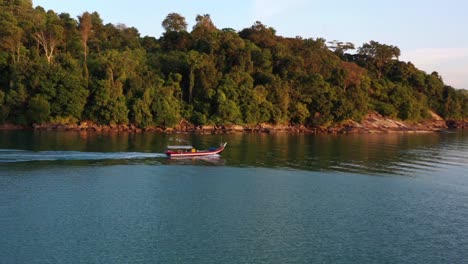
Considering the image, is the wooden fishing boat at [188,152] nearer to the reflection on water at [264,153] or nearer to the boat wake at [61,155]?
the reflection on water at [264,153]

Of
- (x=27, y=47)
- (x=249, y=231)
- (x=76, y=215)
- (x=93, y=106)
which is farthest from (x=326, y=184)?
(x=27, y=47)

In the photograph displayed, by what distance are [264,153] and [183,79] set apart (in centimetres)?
5472

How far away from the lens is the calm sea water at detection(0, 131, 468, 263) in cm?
2533

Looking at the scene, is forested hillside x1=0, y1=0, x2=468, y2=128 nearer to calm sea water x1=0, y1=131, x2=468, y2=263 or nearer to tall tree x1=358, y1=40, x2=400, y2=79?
tall tree x1=358, y1=40, x2=400, y2=79

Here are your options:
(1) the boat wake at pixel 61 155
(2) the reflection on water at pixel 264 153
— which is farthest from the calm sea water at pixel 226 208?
(2) the reflection on water at pixel 264 153

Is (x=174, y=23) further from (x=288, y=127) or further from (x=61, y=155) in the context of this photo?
(x=61, y=155)

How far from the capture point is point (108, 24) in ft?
462

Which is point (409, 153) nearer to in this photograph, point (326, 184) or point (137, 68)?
point (326, 184)

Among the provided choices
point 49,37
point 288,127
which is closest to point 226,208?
point 288,127

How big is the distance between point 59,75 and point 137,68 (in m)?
19.9

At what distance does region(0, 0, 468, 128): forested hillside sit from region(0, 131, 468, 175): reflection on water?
18720 millimetres

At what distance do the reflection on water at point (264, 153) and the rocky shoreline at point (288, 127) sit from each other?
15530 mm

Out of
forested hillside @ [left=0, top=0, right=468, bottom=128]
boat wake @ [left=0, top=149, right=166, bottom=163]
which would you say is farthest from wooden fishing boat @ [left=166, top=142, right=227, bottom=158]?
forested hillside @ [left=0, top=0, right=468, bottom=128]

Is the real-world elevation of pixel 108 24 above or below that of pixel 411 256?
above
